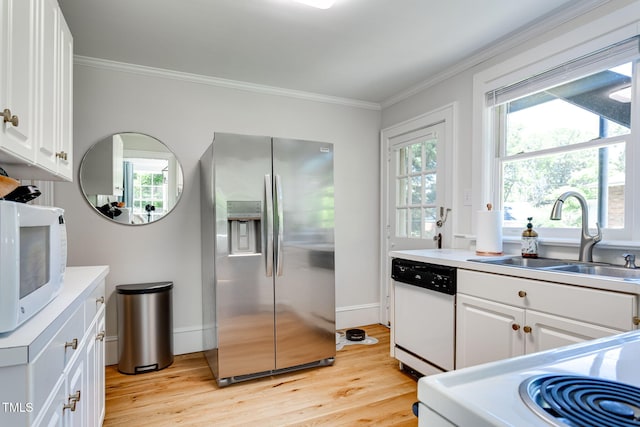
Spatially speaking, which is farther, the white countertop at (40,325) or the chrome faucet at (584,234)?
Answer: the chrome faucet at (584,234)

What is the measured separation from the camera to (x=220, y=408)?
2.16 metres

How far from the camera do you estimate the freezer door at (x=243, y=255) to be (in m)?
2.42

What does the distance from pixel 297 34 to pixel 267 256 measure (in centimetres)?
157

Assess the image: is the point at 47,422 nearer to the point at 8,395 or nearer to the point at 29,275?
the point at 8,395

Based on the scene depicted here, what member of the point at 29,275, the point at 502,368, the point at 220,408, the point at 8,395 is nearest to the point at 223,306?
the point at 220,408

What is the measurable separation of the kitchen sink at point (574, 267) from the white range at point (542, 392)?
1278 millimetres

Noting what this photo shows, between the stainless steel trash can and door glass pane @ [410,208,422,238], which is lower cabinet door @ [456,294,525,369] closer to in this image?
door glass pane @ [410,208,422,238]

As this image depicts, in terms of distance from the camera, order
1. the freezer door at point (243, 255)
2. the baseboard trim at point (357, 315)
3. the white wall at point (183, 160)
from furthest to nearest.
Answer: the baseboard trim at point (357, 315), the white wall at point (183, 160), the freezer door at point (243, 255)

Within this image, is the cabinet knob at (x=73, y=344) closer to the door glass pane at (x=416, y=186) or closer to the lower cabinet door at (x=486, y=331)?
the lower cabinet door at (x=486, y=331)

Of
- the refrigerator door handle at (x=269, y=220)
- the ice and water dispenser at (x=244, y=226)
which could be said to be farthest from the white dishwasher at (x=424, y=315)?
the ice and water dispenser at (x=244, y=226)

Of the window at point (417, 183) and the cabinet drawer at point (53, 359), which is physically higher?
the window at point (417, 183)

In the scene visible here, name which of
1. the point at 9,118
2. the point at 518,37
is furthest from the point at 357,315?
the point at 9,118

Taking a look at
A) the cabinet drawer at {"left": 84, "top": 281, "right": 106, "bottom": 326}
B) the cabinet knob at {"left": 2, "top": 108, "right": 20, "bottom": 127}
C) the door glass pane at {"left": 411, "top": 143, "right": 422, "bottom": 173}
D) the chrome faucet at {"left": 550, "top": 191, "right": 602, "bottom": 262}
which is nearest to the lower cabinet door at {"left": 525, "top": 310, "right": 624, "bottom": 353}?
the chrome faucet at {"left": 550, "top": 191, "right": 602, "bottom": 262}

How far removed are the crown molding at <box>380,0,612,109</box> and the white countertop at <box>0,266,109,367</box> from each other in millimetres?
2933
